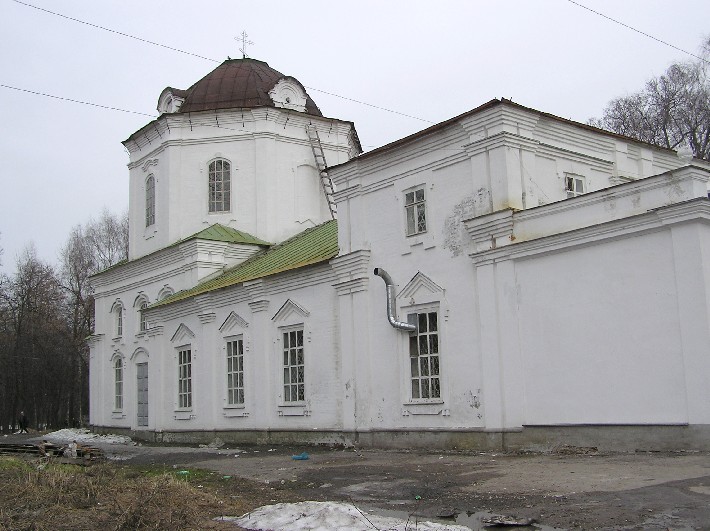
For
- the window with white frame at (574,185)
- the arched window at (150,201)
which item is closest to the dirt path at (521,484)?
the window with white frame at (574,185)

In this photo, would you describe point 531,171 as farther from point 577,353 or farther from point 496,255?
point 577,353

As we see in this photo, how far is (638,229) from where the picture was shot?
1208 cm

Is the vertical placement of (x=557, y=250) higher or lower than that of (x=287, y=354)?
higher

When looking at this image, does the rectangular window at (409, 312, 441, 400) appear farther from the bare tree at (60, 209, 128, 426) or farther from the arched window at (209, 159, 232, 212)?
the bare tree at (60, 209, 128, 426)

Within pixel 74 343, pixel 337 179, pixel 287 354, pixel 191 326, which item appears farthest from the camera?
pixel 74 343

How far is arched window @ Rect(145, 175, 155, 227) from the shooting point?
88.2 ft

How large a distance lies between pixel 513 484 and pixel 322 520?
297 centimetres

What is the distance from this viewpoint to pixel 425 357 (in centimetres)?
1559

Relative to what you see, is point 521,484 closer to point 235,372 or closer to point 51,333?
point 235,372

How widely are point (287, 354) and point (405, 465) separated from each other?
742 cm

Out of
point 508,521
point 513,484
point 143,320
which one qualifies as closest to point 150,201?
point 143,320

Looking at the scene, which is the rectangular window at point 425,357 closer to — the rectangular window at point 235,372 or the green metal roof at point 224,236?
the rectangular window at point 235,372

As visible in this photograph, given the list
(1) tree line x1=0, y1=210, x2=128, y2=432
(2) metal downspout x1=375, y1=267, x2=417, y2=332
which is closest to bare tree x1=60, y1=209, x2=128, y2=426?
(1) tree line x1=0, y1=210, x2=128, y2=432

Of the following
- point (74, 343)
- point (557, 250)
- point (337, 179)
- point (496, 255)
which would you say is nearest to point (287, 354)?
point (337, 179)
